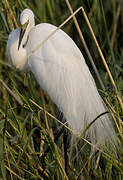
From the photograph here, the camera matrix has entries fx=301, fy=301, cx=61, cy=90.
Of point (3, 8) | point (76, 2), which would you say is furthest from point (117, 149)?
point (76, 2)

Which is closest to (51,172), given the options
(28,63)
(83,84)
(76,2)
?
(83,84)

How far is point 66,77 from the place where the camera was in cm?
147

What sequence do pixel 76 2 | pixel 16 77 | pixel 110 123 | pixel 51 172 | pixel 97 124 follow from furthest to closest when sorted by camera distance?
pixel 76 2, pixel 16 77, pixel 97 124, pixel 110 123, pixel 51 172

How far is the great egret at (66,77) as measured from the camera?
1.45 m

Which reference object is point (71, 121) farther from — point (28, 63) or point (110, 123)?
point (28, 63)

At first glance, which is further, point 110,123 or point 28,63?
point 28,63

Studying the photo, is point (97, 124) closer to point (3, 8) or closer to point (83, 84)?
point (83, 84)

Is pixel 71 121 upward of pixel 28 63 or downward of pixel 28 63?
downward

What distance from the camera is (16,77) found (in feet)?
6.21

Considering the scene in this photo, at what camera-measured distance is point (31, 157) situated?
1196mm

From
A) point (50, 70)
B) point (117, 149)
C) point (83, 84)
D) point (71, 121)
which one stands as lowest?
point (117, 149)

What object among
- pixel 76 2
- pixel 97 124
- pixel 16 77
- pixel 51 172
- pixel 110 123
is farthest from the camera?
pixel 76 2

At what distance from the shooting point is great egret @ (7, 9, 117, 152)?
145cm

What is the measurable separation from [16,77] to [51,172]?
2.78ft
